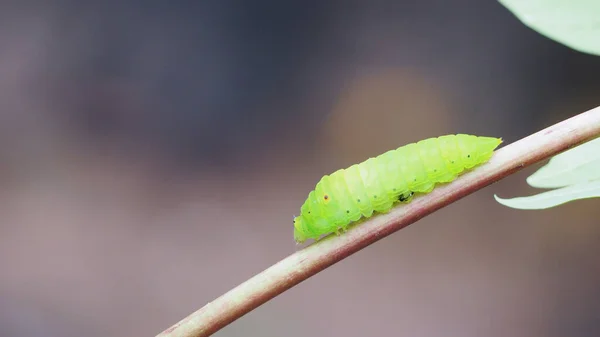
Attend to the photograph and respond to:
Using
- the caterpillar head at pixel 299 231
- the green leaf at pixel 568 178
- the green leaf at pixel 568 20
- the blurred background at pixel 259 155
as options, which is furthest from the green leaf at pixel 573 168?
the blurred background at pixel 259 155

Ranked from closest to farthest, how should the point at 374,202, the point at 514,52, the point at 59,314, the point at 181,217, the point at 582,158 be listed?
the point at 582,158 → the point at 374,202 → the point at 514,52 → the point at 59,314 → the point at 181,217

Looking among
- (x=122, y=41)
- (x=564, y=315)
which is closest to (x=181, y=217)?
(x=122, y=41)

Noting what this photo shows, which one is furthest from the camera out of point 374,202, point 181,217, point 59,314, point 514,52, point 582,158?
point 181,217

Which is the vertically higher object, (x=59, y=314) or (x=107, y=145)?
(x=107, y=145)

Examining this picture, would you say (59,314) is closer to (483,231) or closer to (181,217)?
(181,217)

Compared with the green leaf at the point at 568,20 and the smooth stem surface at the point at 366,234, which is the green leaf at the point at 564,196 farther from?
the green leaf at the point at 568,20

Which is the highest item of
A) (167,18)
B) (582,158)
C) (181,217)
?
(167,18)

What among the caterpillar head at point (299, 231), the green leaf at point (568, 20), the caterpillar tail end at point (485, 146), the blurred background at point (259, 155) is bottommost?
the caterpillar tail end at point (485, 146)

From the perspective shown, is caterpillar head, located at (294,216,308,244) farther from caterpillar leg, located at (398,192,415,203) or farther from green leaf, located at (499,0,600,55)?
green leaf, located at (499,0,600,55)
